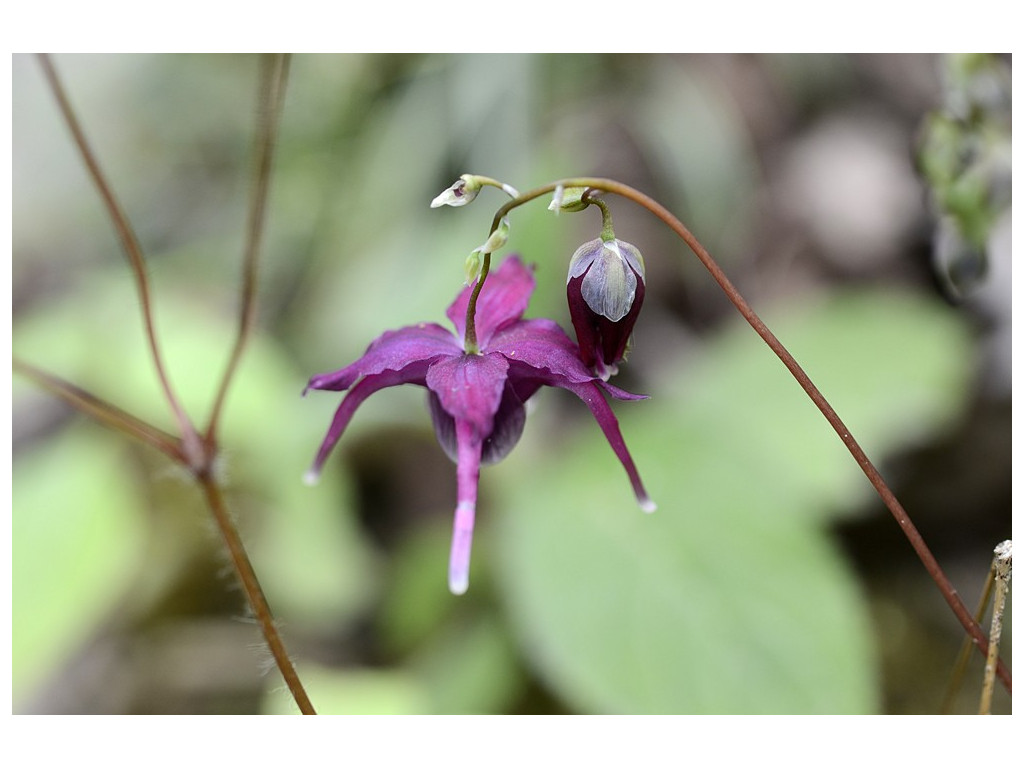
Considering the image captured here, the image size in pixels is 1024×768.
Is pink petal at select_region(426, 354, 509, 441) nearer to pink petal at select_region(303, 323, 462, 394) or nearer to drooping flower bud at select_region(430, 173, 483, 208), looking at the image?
pink petal at select_region(303, 323, 462, 394)

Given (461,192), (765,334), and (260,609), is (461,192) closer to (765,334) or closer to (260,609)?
(765,334)

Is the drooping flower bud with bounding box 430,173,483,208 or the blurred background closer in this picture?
the drooping flower bud with bounding box 430,173,483,208

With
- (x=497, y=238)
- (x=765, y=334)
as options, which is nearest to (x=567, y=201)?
(x=497, y=238)

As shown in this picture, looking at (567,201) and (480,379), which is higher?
(567,201)

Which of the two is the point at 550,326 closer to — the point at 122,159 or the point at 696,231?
the point at 696,231

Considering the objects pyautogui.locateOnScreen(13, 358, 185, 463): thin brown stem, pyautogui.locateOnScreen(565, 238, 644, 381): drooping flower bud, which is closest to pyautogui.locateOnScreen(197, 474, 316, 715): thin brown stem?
pyautogui.locateOnScreen(13, 358, 185, 463): thin brown stem

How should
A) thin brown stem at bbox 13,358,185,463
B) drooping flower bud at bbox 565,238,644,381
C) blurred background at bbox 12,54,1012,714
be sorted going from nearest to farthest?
drooping flower bud at bbox 565,238,644,381 < thin brown stem at bbox 13,358,185,463 < blurred background at bbox 12,54,1012,714
